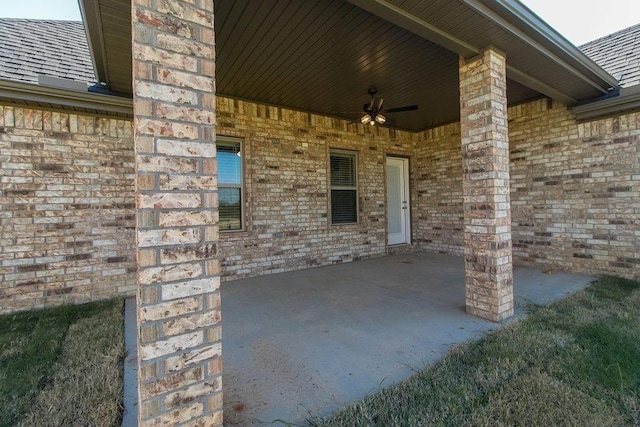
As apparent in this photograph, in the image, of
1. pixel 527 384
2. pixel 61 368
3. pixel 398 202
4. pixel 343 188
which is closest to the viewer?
pixel 527 384

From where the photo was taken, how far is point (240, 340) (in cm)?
264

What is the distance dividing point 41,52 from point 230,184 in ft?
9.40

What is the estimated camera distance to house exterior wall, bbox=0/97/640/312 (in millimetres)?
3551

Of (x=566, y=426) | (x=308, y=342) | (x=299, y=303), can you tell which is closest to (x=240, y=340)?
(x=308, y=342)

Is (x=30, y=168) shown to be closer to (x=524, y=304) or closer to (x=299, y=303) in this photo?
(x=299, y=303)

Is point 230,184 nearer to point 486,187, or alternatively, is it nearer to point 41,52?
point 41,52

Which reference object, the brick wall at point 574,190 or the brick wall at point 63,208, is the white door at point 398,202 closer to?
the brick wall at point 574,190

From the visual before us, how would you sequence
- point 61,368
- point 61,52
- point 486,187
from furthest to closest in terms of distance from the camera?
1. point 61,52
2. point 486,187
3. point 61,368

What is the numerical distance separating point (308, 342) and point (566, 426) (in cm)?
169

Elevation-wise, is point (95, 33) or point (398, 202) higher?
point (95, 33)

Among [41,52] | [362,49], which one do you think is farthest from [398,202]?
[41,52]

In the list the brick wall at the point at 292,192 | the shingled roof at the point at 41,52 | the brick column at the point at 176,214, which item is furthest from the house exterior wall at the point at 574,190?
the shingled roof at the point at 41,52

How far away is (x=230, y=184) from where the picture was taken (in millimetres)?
4867

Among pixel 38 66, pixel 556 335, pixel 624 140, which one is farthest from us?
pixel 624 140
